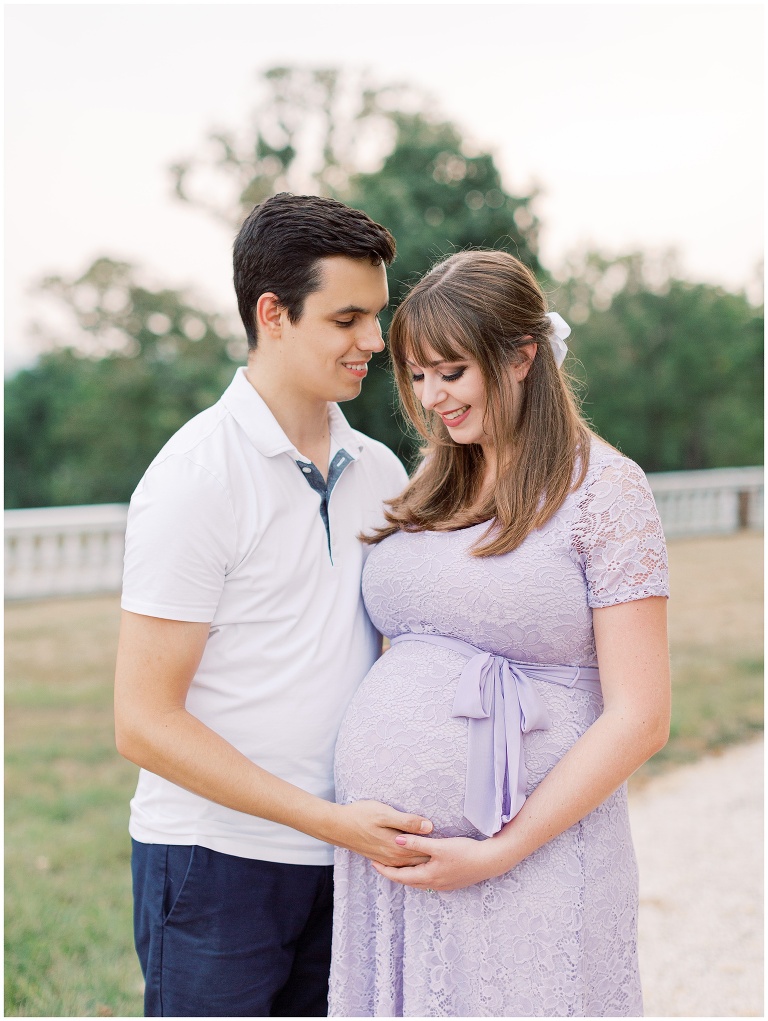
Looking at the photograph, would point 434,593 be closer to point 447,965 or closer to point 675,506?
point 447,965

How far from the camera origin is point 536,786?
74.9 inches

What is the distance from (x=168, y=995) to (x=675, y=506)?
10.4 meters

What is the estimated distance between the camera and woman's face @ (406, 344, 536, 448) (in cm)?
203

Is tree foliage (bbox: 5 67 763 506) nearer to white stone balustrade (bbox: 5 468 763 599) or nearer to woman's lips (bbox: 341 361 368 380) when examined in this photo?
white stone balustrade (bbox: 5 468 763 599)

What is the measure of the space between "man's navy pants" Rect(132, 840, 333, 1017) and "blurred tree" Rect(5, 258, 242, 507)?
32.9ft

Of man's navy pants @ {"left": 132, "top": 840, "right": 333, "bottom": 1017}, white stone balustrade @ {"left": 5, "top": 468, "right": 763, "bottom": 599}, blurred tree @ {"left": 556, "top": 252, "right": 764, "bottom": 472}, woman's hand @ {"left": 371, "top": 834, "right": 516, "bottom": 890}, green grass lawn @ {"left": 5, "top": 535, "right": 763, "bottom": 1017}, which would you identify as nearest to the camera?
woman's hand @ {"left": 371, "top": 834, "right": 516, "bottom": 890}

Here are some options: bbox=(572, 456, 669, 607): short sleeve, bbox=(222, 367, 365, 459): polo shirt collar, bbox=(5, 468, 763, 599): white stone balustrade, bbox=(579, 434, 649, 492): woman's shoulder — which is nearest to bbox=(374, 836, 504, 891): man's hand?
bbox=(572, 456, 669, 607): short sleeve

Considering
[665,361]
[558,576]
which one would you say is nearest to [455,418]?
[558,576]

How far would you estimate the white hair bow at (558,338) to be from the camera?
6.95 ft

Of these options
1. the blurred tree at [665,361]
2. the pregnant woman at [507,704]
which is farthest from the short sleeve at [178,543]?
the blurred tree at [665,361]

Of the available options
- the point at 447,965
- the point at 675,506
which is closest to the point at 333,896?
the point at 447,965

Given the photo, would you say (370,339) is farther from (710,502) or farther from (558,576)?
(710,502)

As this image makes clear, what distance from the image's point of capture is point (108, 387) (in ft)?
42.6

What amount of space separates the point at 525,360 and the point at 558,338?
0.11 m
